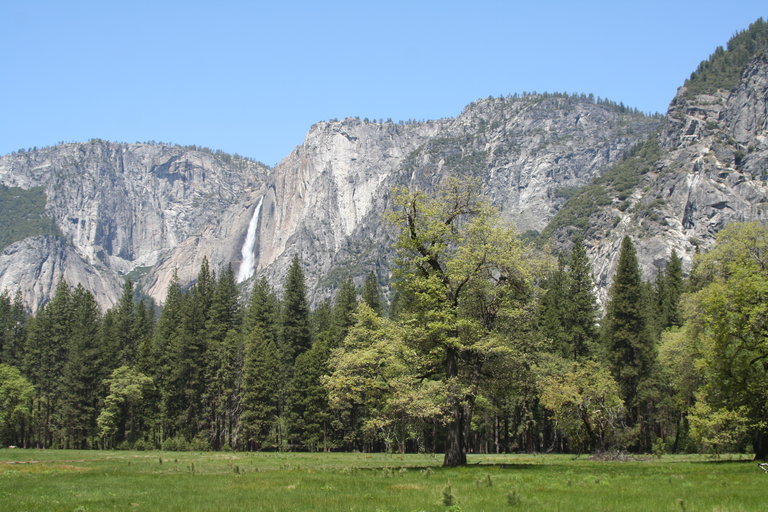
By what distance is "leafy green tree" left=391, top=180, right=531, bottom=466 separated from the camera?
28781 mm

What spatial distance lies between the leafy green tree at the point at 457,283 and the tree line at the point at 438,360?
0.32 feet

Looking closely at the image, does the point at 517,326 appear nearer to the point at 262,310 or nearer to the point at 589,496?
the point at 589,496

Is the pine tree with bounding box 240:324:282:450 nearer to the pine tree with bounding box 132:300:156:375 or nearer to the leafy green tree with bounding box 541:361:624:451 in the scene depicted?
the pine tree with bounding box 132:300:156:375

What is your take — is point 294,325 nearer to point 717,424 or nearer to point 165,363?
point 165,363

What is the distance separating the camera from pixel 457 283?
30188mm

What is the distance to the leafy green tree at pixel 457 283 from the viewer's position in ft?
94.4

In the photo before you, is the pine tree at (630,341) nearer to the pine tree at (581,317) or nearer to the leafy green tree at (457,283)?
the pine tree at (581,317)

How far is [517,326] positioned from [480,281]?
9.73 ft

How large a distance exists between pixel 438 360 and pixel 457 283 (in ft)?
11.7

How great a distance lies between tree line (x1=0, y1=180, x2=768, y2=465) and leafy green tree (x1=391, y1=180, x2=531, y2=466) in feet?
0.32

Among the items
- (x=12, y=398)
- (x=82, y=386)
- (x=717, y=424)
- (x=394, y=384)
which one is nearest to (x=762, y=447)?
(x=717, y=424)

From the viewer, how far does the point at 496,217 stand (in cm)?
3097

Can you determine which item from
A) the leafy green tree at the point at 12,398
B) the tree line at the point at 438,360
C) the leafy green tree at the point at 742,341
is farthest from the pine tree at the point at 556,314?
the leafy green tree at the point at 12,398

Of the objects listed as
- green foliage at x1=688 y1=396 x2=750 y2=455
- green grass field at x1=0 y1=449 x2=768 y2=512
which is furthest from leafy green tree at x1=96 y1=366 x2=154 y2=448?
green foliage at x1=688 y1=396 x2=750 y2=455
